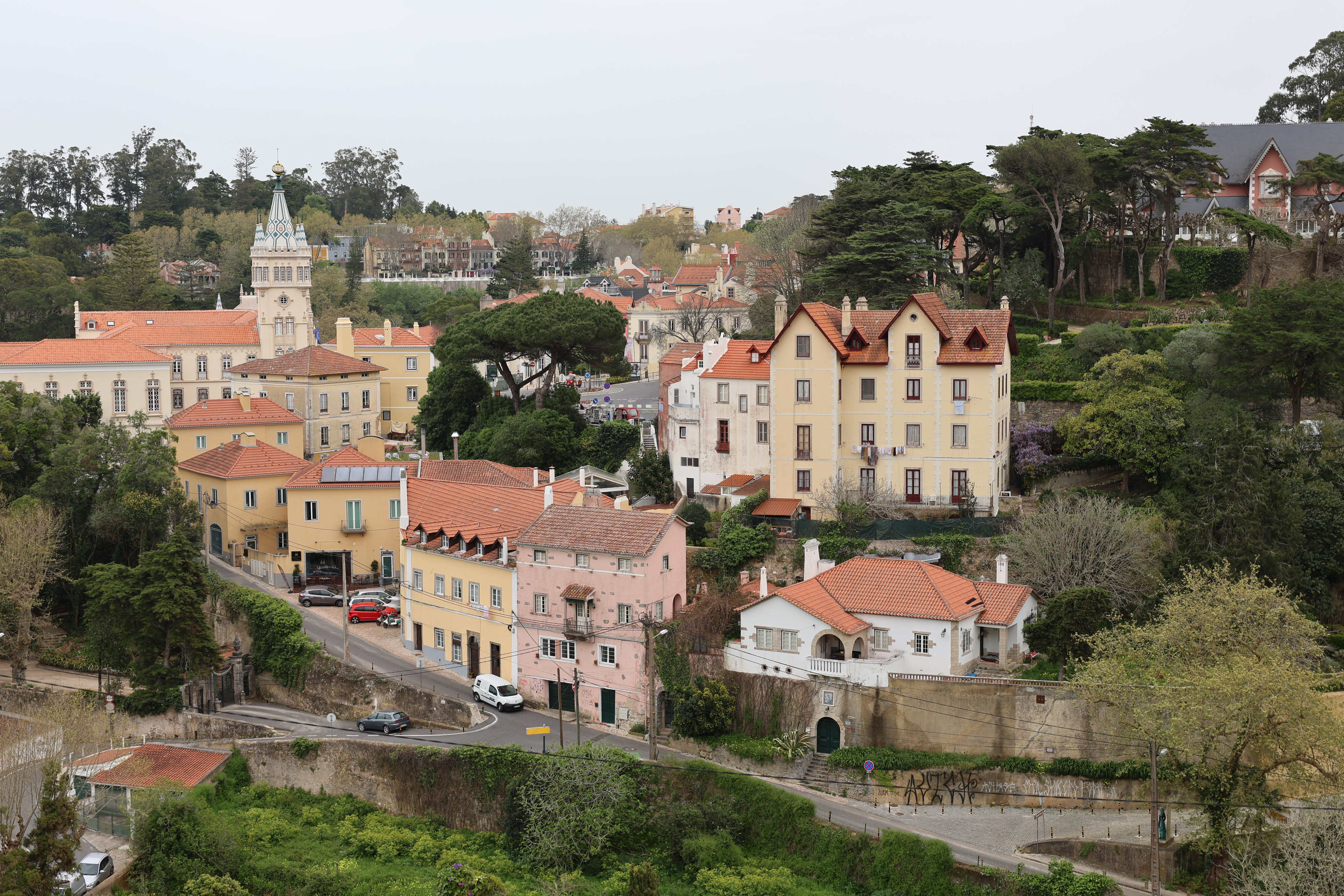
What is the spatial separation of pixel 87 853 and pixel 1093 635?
2957 centimetres

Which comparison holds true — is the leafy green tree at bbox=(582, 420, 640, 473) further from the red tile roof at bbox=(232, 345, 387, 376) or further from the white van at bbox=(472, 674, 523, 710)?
the white van at bbox=(472, 674, 523, 710)

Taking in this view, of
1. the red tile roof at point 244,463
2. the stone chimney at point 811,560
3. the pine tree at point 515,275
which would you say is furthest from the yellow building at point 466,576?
the pine tree at point 515,275

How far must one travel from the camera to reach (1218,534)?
40656 millimetres

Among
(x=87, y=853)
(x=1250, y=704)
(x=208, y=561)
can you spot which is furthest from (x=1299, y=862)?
(x=208, y=561)

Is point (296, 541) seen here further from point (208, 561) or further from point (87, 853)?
point (87, 853)

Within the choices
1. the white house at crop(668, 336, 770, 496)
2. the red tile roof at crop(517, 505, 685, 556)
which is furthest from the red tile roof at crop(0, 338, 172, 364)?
the red tile roof at crop(517, 505, 685, 556)

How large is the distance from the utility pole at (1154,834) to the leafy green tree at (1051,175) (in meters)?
29.8

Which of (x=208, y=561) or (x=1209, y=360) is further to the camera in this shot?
(x=208, y=561)

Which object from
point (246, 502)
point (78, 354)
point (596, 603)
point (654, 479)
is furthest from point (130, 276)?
point (596, 603)

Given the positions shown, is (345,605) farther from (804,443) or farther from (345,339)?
(345,339)

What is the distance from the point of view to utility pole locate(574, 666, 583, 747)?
4131cm

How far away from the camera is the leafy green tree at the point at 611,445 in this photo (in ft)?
211

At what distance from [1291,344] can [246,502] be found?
41.3 m

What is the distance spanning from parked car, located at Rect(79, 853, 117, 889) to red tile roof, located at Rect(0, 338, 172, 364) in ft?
136
